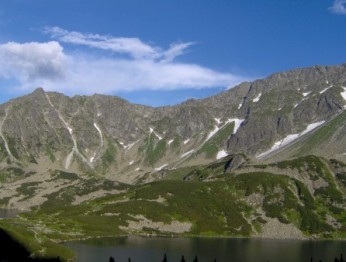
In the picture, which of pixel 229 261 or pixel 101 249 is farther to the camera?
pixel 101 249

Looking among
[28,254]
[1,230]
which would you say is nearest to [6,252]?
[28,254]

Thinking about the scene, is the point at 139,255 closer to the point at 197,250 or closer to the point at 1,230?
the point at 197,250

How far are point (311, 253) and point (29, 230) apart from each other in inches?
4287

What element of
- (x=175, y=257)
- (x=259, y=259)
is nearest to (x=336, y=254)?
(x=259, y=259)

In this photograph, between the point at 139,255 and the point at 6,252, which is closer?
the point at 6,252

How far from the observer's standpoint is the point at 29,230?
631 feet

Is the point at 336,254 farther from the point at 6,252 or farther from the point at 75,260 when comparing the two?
the point at 6,252

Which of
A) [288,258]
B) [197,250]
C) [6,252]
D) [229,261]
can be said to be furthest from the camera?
[197,250]

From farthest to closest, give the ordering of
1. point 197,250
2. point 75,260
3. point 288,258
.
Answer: point 197,250, point 288,258, point 75,260

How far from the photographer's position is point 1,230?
167m

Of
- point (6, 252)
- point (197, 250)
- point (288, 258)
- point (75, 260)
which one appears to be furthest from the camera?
point (197, 250)

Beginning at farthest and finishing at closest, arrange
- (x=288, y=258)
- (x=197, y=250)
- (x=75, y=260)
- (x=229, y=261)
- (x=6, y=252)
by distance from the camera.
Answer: (x=197, y=250) < (x=288, y=258) < (x=229, y=261) < (x=75, y=260) < (x=6, y=252)

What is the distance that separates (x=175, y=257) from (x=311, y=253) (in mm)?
60324

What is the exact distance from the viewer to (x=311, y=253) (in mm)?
193625
